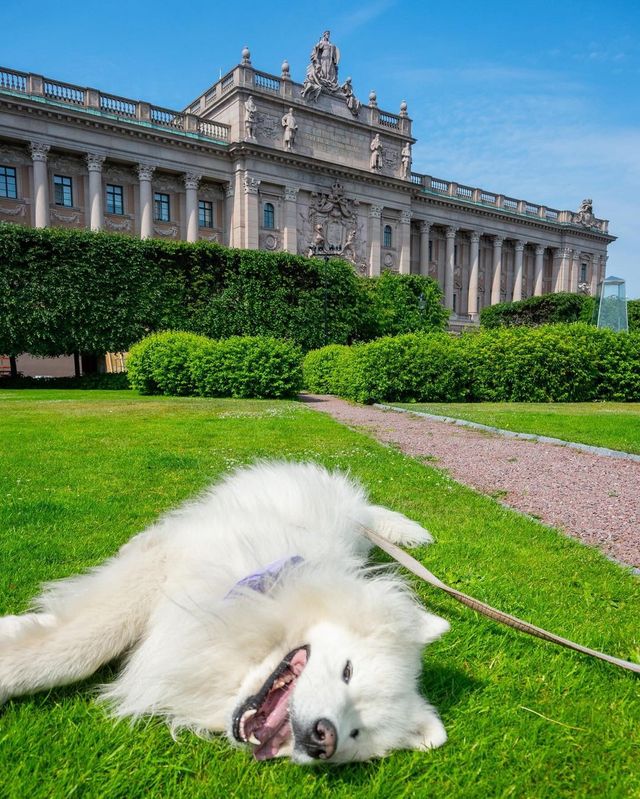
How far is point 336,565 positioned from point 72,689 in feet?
3.39

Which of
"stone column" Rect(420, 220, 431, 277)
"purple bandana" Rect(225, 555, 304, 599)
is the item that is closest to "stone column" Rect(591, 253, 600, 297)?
"stone column" Rect(420, 220, 431, 277)

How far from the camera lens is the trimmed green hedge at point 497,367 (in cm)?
1688

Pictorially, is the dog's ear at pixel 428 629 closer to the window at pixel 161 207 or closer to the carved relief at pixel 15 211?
the carved relief at pixel 15 211

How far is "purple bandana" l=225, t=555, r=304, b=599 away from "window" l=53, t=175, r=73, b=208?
42536mm

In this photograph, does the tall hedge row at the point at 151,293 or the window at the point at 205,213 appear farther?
the window at the point at 205,213

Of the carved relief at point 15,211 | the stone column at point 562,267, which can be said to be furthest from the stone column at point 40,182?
the stone column at point 562,267

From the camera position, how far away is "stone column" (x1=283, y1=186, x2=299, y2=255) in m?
43.8

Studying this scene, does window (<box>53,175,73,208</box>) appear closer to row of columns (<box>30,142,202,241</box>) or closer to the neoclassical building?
the neoclassical building

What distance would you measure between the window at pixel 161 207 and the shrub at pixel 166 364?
85.2 ft

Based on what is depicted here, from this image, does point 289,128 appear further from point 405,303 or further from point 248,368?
point 248,368

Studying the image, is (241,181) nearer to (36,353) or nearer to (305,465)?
(36,353)

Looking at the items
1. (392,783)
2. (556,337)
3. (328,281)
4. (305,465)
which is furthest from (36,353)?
(392,783)

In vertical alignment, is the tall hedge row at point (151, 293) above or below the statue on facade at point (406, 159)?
below

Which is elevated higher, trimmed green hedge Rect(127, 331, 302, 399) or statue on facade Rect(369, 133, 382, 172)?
statue on facade Rect(369, 133, 382, 172)
